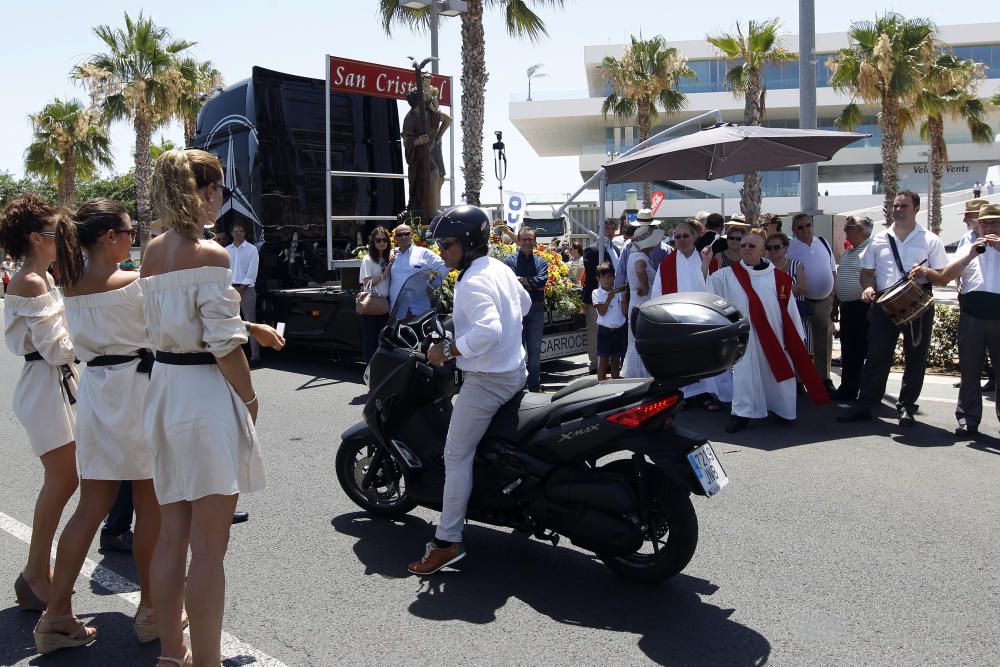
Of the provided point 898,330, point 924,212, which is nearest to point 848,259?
point 898,330

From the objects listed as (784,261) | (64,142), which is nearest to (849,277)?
(784,261)

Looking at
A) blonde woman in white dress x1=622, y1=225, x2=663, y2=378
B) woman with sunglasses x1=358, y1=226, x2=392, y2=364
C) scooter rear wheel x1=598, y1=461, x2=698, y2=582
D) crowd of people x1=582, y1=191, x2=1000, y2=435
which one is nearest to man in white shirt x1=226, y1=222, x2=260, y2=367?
woman with sunglasses x1=358, y1=226, x2=392, y2=364

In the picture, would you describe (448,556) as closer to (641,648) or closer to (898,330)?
(641,648)

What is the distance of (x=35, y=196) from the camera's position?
392cm

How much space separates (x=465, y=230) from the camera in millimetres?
4023

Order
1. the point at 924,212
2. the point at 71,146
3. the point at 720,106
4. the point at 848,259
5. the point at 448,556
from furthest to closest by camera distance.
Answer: the point at 720,106 → the point at 924,212 → the point at 71,146 → the point at 848,259 → the point at 448,556

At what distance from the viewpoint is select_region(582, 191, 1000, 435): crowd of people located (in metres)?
6.74

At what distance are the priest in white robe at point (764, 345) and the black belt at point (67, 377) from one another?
495 centimetres

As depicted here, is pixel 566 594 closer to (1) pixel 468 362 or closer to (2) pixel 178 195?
(1) pixel 468 362

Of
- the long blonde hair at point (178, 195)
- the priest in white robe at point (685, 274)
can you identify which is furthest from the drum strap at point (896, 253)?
the long blonde hair at point (178, 195)

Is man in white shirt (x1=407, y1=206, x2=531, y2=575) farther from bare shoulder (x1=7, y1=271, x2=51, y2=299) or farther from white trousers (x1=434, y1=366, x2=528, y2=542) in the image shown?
bare shoulder (x1=7, y1=271, x2=51, y2=299)

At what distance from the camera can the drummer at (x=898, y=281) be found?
7023 millimetres

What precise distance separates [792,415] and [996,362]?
1544mm

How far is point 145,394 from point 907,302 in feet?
19.0
